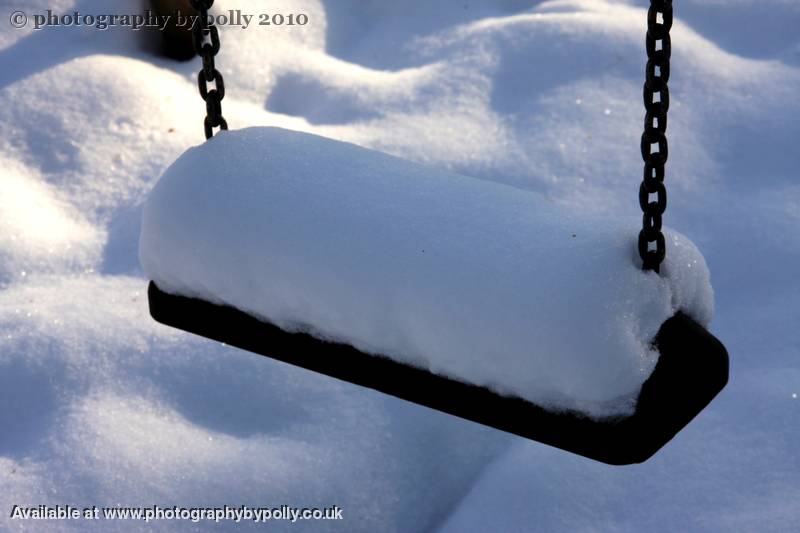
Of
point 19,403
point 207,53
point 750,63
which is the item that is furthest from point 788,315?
point 19,403

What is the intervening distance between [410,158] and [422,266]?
1684 mm

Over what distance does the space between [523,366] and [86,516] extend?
128 cm

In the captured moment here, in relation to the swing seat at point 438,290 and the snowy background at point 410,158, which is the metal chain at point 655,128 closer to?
the swing seat at point 438,290

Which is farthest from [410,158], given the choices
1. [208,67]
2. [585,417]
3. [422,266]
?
[585,417]

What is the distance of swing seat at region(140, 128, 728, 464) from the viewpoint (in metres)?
1.10

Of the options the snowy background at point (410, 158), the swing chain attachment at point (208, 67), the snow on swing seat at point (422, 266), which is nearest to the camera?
the snow on swing seat at point (422, 266)

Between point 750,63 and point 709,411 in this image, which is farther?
point 750,63

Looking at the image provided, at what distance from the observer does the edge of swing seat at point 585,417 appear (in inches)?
43.5

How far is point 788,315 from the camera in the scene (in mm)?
2322

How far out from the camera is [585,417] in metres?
1.11

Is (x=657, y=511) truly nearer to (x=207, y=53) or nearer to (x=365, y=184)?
(x=365, y=184)

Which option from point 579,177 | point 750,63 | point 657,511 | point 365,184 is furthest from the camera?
point 750,63

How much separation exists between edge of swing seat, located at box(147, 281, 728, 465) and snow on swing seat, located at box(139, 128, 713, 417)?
0.02m

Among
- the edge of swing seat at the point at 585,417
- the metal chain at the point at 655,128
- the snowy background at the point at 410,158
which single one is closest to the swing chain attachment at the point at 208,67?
the edge of swing seat at the point at 585,417
